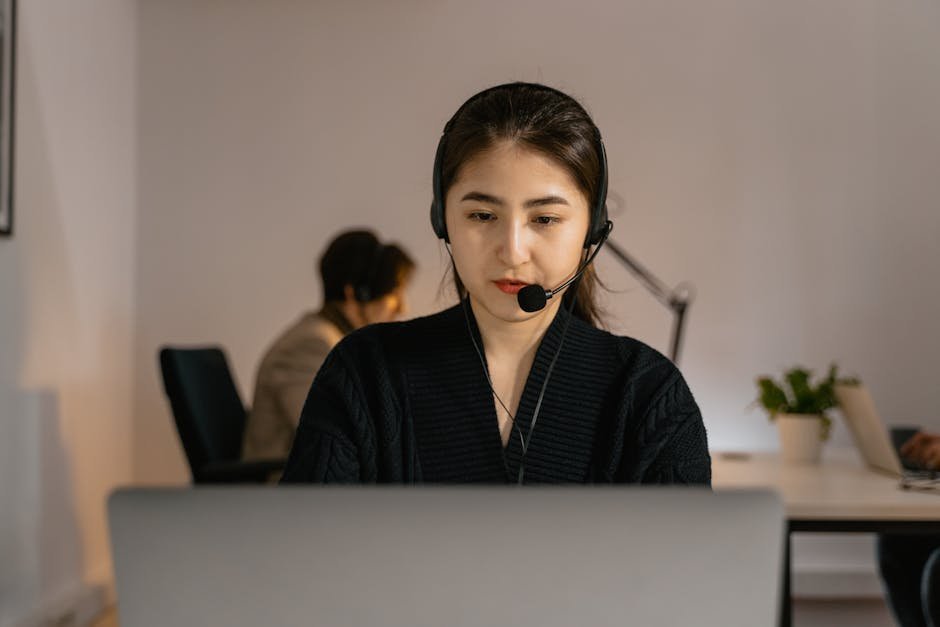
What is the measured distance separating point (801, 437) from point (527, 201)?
1768 millimetres

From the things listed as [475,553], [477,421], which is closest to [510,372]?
[477,421]

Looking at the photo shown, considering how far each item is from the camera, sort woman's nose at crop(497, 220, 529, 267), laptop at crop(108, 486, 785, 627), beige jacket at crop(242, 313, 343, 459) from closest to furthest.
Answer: laptop at crop(108, 486, 785, 627) < woman's nose at crop(497, 220, 529, 267) < beige jacket at crop(242, 313, 343, 459)

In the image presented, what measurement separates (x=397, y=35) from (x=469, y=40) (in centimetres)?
27

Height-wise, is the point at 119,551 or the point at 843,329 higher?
the point at 119,551

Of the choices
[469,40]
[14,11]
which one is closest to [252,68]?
[469,40]

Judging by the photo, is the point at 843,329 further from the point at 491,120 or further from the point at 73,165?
the point at 491,120

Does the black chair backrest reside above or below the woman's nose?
below

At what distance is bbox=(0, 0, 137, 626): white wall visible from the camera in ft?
9.53

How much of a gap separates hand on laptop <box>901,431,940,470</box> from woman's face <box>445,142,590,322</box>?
5.32ft

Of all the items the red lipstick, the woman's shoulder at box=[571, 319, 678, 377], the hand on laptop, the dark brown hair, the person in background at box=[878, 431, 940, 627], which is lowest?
the person in background at box=[878, 431, 940, 627]

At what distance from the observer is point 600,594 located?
56 cm

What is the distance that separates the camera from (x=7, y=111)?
2.77 meters

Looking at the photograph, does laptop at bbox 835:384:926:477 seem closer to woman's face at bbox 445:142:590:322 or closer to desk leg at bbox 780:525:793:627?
desk leg at bbox 780:525:793:627

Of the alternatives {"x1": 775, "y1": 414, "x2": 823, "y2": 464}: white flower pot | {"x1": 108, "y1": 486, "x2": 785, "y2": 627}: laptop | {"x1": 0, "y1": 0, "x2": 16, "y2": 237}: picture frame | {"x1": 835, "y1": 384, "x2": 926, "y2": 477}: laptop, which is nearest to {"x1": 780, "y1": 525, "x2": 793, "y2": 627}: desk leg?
{"x1": 835, "y1": 384, "x2": 926, "y2": 477}: laptop
